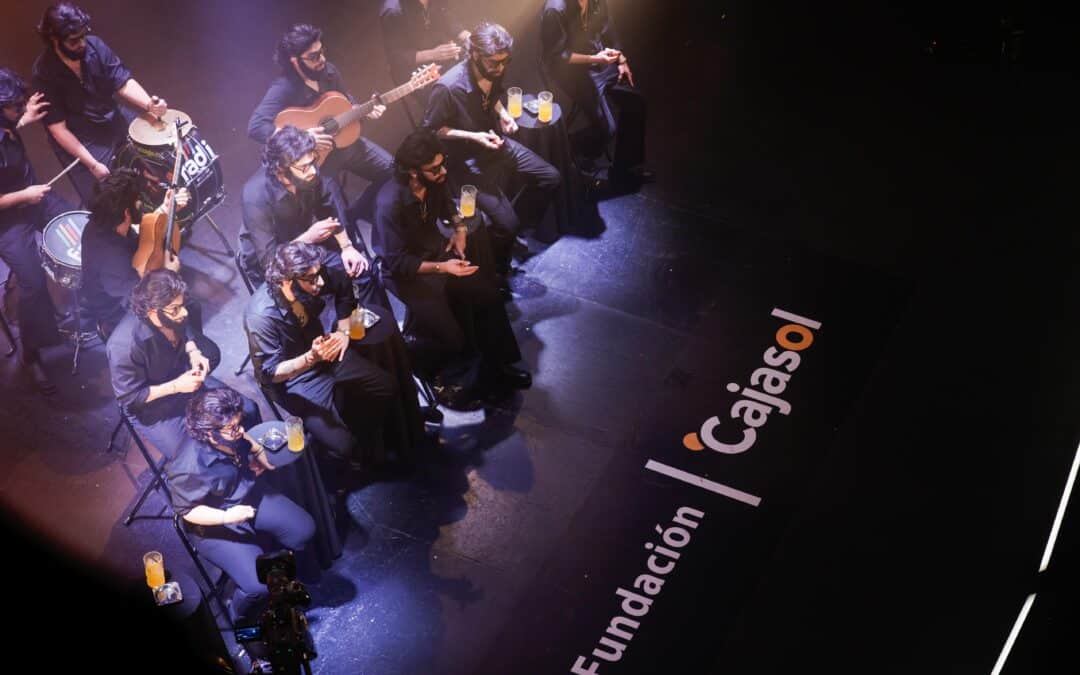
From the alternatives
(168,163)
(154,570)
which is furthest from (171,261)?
(154,570)

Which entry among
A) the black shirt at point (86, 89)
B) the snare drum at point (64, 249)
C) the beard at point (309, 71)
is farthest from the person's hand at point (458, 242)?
the black shirt at point (86, 89)

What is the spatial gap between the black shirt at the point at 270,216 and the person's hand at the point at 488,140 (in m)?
1.05

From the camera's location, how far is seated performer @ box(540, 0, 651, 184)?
7859mm

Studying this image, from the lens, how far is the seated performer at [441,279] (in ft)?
21.1

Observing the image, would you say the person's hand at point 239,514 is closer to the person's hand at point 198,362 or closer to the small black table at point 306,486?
the small black table at point 306,486

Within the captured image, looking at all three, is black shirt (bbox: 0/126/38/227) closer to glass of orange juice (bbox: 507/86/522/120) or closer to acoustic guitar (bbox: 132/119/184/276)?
acoustic guitar (bbox: 132/119/184/276)

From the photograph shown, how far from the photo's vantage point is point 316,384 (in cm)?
593

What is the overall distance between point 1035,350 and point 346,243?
4.27 meters

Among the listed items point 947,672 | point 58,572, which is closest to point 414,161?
point 58,572

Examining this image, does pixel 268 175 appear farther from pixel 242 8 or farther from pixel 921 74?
pixel 921 74

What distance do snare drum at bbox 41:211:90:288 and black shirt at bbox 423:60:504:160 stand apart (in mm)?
2116

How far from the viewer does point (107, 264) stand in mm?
6199

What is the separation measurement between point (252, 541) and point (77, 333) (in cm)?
200

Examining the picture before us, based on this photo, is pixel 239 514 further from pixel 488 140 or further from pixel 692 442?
pixel 488 140
